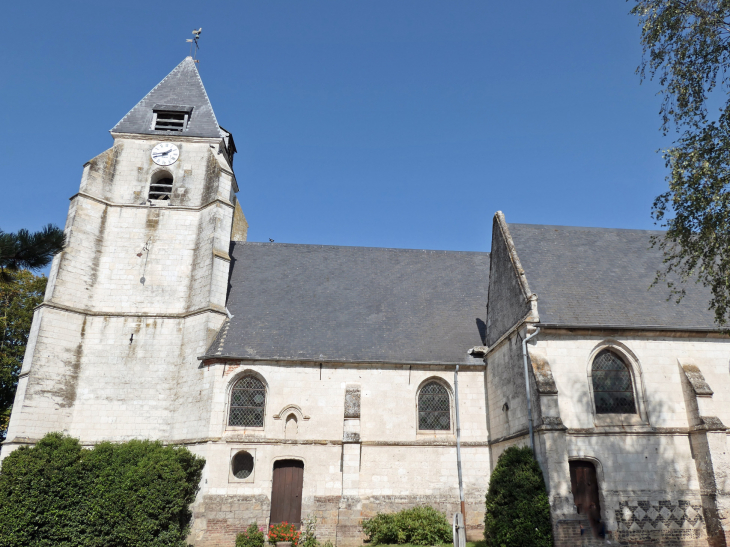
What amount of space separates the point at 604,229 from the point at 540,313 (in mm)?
6965

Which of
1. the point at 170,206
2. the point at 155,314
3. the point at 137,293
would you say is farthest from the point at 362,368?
the point at 170,206

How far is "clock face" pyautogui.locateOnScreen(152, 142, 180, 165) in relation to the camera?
795 inches

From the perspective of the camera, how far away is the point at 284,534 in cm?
1448

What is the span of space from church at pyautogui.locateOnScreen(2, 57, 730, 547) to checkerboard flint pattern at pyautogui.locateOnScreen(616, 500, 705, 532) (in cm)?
4

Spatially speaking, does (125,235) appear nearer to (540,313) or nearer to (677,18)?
(540,313)

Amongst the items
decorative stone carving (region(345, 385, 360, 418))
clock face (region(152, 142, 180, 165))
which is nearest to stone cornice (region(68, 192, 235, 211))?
clock face (region(152, 142, 180, 165))

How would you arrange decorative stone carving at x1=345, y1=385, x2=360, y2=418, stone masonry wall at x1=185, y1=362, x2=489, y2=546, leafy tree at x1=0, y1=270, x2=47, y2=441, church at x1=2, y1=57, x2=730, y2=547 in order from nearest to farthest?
church at x1=2, y1=57, x2=730, y2=547
stone masonry wall at x1=185, y1=362, x2=489, y2=546
decorative stone carving at x1=345, y1=385, x2=360, y2=418
leafy tree at x1=0, y1=270, x2=47, y2=441

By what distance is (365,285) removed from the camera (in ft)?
66.3

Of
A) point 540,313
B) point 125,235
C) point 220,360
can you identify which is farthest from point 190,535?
point 540,313

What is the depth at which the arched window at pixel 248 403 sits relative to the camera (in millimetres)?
16156

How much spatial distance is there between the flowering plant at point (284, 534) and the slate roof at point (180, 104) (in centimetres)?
1355

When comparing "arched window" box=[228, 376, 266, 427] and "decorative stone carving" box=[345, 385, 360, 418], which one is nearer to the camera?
"decorative stone carving" box=[345, 385, 360, 418]

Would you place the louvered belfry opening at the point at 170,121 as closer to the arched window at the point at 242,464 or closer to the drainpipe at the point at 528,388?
the arched window at the point at 242,464

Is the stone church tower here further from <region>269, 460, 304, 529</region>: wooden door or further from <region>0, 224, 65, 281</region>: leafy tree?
<region>0, 224, 65, 281</region>: leafy tree
